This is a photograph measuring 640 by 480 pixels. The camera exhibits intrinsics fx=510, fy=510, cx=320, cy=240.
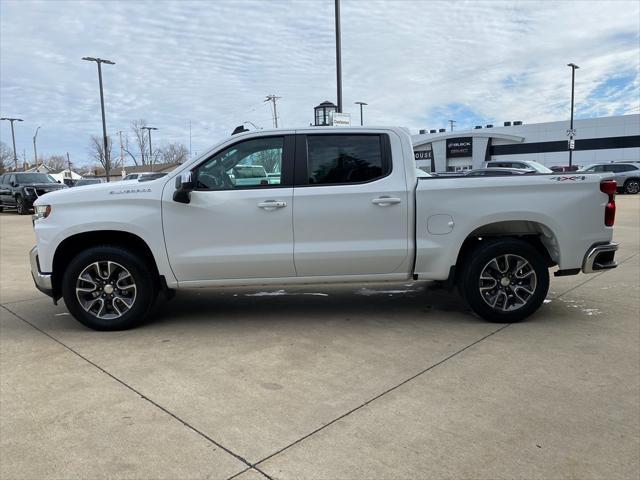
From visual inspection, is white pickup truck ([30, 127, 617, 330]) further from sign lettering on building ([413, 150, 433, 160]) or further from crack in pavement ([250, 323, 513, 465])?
sign lettering on building ([413, 150, 433, 160])

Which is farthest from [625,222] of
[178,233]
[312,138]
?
[178,233]

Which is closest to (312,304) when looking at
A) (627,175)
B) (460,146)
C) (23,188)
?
(23,188)

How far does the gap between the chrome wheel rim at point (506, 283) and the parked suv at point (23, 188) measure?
2006 cm

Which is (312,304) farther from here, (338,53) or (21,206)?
(21,206)

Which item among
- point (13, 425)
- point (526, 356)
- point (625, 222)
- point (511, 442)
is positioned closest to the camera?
point (511, 442)

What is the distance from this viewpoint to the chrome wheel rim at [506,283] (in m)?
5.04

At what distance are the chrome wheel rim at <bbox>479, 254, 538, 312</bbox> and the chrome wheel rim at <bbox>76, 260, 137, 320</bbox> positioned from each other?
3464mm

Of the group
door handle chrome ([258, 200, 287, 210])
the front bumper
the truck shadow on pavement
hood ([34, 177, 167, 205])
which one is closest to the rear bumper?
the truck shadow on pavement

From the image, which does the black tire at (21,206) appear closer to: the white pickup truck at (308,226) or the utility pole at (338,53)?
the utility pole at (338,53)

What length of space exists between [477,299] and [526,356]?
888 millimetres

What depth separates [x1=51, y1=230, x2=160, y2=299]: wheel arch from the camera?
4.98 metres

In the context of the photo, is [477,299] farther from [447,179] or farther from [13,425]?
[13,425]

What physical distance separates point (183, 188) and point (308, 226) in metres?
1.22

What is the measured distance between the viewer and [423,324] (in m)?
5.14
